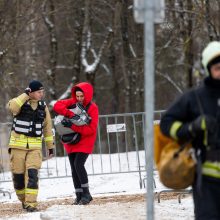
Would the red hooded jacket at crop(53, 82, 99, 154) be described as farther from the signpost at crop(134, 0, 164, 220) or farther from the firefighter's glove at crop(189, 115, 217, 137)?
the firefighter's glove at crop(189, 115, 217, 137)

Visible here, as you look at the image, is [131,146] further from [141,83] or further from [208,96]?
[141,83]

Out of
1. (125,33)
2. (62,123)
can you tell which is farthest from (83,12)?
(62,123)

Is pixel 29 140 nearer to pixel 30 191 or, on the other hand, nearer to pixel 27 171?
pixel 27 171

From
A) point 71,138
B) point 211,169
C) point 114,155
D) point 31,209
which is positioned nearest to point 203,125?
point 211,169

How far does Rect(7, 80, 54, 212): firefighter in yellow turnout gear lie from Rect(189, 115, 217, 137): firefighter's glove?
4.75 meters

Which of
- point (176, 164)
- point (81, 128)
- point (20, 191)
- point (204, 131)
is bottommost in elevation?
point (20, 191)

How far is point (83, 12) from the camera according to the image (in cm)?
2317

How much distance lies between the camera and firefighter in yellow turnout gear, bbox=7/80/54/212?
379 inches

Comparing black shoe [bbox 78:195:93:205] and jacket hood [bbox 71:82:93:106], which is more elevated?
jacket hood [bbox 71:82:93:106]

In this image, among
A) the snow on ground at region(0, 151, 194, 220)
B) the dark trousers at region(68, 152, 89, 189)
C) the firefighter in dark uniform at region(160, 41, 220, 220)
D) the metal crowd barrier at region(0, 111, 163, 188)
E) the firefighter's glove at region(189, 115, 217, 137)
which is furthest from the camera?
the metal crowd barrier at region(0, 111, 163, 188)

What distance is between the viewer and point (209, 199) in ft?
17.0

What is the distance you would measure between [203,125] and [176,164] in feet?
1.27

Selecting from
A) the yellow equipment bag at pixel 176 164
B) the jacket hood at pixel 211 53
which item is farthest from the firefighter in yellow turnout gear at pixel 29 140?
the jacket hood at pixel 211 53

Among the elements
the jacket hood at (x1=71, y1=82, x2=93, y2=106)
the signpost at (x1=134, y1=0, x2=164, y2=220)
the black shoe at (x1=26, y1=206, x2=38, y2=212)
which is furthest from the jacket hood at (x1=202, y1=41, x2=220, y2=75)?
the black shoe at (x1=26, y1=206, x2=38, y2=212)
